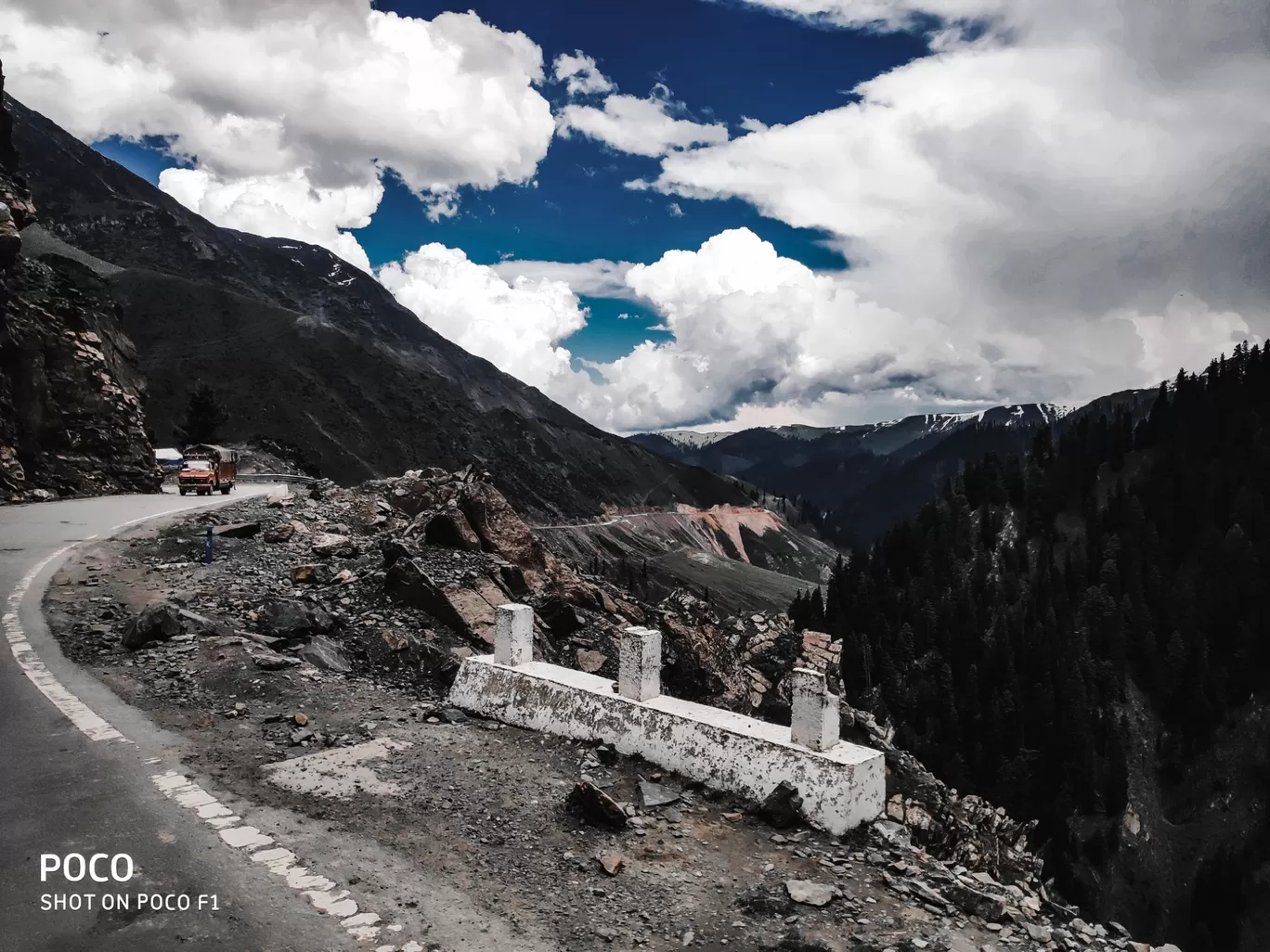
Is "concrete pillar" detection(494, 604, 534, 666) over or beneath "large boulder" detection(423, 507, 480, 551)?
beneath

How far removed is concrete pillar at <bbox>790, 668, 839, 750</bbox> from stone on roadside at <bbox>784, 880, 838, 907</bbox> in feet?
5.43

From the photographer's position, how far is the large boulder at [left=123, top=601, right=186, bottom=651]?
12344 mm

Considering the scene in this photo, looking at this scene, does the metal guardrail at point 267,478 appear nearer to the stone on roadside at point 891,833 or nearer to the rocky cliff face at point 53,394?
the rocky cliff face at point 53,394

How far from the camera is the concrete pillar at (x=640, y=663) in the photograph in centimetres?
1013

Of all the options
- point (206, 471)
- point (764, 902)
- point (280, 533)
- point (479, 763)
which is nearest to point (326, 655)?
point (479, 763)

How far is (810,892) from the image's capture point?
23.6 ft

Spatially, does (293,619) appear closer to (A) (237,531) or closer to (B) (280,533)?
(B) (280,533)

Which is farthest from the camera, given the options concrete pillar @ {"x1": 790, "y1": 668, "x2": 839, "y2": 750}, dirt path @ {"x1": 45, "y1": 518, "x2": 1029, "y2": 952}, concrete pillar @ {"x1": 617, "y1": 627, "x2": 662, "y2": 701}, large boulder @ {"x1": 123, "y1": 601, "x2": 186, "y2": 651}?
large boulder @ {"x1": 123, "y1": 601, "x2": 186, "y2": 651}

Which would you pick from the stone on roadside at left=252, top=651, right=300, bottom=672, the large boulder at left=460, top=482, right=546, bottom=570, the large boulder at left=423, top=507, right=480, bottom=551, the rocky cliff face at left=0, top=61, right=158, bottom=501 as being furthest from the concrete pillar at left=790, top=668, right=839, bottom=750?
the rocky cliff face at left=0, top=61, right=158, bottom=501

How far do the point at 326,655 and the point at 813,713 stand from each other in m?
8.73

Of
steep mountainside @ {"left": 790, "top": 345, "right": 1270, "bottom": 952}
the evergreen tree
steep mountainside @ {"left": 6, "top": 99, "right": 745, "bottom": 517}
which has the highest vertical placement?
steep mountainside @ {"left": 6, "top": 99, "right": 745, "bottom": 517}

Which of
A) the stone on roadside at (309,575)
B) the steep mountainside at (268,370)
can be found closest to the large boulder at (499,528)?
the stone on roadside at (309,575)

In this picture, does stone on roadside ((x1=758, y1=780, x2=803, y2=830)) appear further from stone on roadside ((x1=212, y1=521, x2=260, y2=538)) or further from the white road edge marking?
stone on roadside ((x1=212, y1=521, x2=260, y2=538))

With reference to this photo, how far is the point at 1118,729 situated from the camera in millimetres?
80250
